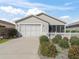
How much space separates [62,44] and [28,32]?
66.9 feet

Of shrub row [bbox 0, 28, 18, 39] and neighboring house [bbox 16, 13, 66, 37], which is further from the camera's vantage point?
neighboring house [bbox 16, 13, 66, 37]

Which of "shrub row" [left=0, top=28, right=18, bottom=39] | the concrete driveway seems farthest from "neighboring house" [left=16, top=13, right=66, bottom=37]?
the concrete driveway

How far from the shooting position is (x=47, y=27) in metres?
40.2

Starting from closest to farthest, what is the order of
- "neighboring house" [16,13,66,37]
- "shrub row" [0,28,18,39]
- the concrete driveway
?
the concrete driveway
"shrub row" [0,28,18,39]
"neighboring house" [16,13,66,37]

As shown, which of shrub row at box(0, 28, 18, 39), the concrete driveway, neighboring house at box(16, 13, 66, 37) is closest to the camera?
the concrete driveway

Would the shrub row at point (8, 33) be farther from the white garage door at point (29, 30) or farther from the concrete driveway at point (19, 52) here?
the concrete driveway at point (19, 52)

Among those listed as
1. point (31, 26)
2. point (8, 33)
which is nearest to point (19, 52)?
point (8, 33)

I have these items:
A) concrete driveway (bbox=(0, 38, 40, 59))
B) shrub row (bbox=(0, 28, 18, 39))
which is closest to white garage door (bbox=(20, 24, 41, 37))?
shrub row (bbox=(0, 28, 18, 39))

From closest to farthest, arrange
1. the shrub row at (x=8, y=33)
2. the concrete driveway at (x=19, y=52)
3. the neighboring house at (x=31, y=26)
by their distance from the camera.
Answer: the concrete driveway at (x=19, y=52)
the shrub row at (x=8, y=33)
the neighboring house at (x=31, y=26)

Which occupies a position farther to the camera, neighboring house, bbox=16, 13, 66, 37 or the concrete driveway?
neighboring house, bbox=16, 13, 66, 37

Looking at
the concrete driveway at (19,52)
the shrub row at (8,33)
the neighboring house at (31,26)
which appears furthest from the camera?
the neighboring house at (31,26)

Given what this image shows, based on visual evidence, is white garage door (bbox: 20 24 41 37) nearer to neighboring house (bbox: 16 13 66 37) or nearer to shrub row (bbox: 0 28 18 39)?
neighboring house (bbox: 16 13 66 37)

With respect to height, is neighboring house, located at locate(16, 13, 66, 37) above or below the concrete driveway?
above

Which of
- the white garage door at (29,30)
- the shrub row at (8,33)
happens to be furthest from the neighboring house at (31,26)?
the shrub row at (8,33)
